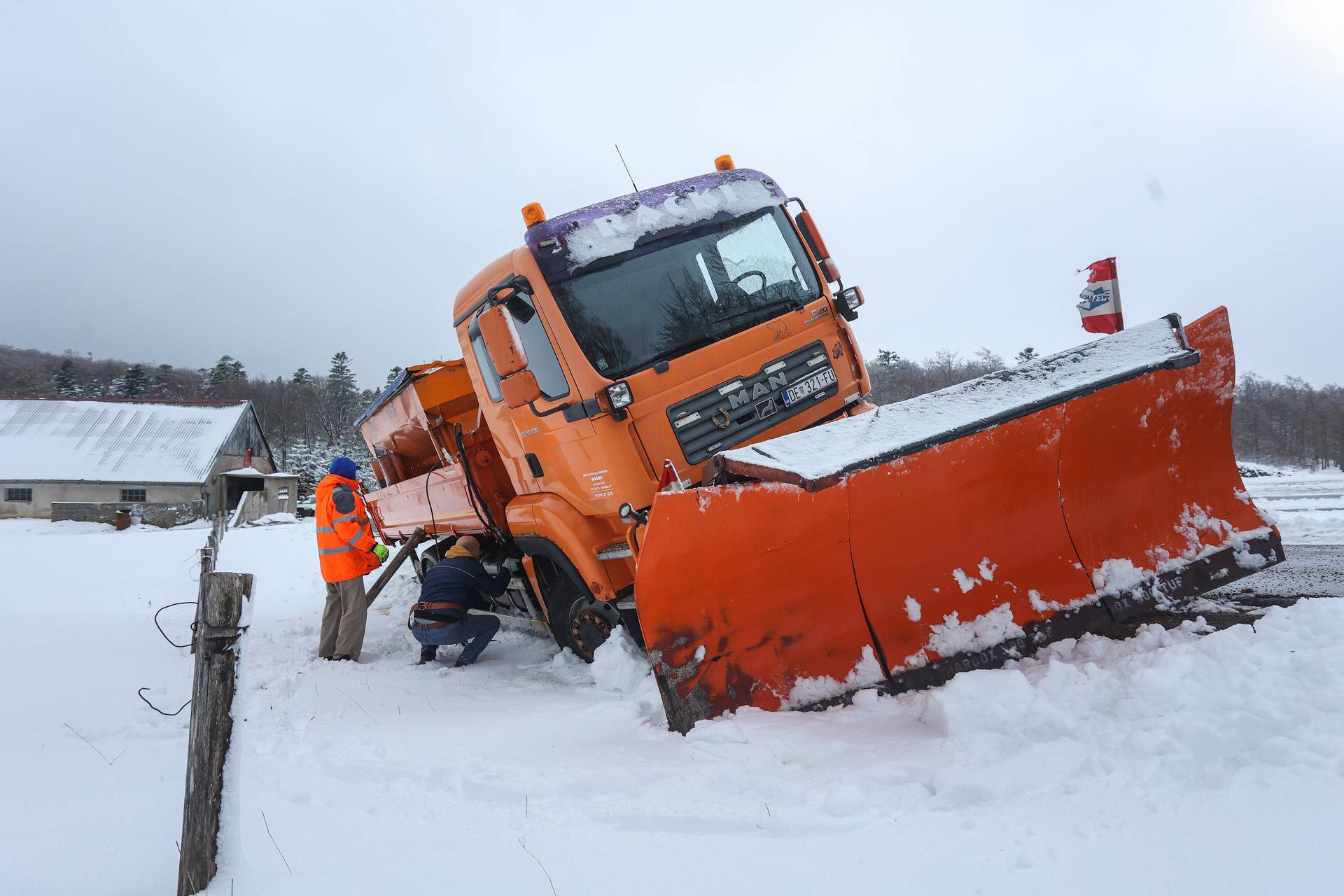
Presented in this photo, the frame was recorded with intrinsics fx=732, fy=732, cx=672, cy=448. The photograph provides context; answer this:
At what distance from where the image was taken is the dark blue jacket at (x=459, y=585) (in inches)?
215

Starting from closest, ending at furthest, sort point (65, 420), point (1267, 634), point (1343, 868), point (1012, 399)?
point (1343, 868)
point (1267, 634)
point (1012, 399)
point (65, 420)

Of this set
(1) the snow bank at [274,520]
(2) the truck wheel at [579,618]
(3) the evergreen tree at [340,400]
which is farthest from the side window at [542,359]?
(3) the evergreen tree at [340,400]

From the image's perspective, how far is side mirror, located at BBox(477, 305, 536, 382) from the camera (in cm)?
417

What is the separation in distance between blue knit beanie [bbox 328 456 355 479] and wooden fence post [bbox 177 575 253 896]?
12.3 feet

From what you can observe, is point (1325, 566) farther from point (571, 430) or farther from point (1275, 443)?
point (1275, 443)

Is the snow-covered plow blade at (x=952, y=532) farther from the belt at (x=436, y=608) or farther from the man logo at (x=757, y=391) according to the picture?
the belt at (x=436, y=608)

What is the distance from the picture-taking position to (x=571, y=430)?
4254 millimetres

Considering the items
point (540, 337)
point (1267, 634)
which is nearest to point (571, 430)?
point (540, 337)

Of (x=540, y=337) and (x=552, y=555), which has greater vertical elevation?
(x=540, y=337)

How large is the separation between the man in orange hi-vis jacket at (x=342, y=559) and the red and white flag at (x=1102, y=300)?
611cm

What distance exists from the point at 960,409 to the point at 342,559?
493 centimetres

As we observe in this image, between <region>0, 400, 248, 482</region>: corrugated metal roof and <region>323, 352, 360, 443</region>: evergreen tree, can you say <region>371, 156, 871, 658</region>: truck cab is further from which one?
<region>323, 352, 360, 443</region>: evergreen tree

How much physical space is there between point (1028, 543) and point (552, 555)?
2720 millimetres

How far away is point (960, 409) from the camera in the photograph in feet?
11.0
